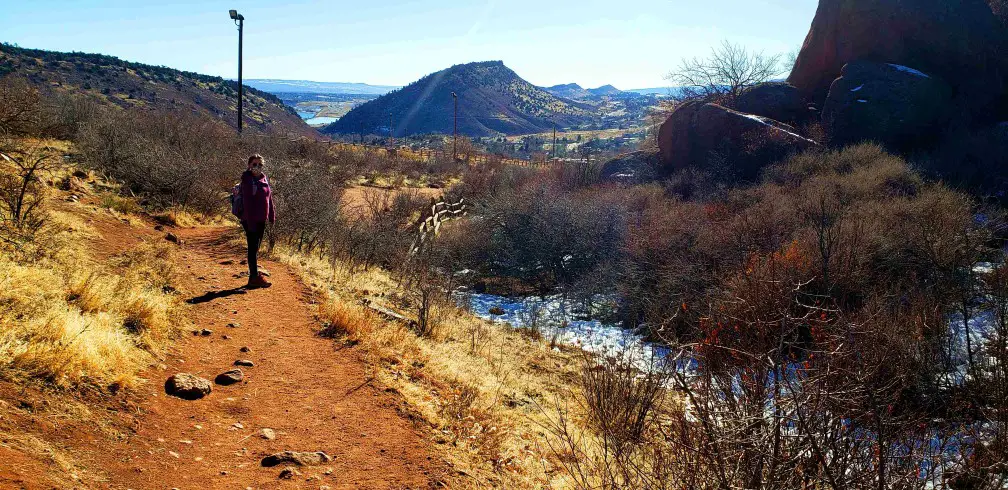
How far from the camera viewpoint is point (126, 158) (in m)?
13.4

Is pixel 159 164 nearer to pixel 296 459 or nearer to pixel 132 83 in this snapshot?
pixel 296 459

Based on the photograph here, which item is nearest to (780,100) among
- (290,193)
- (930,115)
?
(930,115)

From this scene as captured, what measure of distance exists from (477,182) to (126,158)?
17.5 metres

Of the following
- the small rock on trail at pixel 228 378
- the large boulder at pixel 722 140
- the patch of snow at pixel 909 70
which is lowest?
the small rock on trail at pixel 228 378

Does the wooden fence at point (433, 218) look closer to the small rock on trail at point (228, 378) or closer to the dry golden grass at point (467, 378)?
the dry golden grass at point (467, 378)

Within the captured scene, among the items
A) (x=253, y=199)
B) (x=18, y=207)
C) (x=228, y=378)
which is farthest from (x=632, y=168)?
(x=228, y=378)

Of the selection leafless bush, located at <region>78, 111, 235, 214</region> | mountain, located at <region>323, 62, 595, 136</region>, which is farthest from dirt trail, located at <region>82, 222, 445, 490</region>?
mountain, located at <region>323, 62, 595, 136</region>

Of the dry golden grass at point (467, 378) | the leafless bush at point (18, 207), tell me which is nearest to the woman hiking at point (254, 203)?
the dry golden grass at point (467, 378)

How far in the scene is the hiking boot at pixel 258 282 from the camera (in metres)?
8.08

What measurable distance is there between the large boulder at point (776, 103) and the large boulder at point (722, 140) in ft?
5.28

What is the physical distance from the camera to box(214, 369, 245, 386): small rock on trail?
497 centimetres

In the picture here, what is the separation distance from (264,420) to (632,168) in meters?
20.7

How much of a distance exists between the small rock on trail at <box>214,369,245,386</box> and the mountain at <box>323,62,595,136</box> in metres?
116

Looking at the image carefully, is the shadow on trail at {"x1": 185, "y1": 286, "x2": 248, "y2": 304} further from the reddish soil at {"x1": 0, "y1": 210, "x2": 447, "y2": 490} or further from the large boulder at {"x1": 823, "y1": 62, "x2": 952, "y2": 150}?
the large boulder at {"x1": 823, "y1": 62, "x2": 952, "y2": 150}
